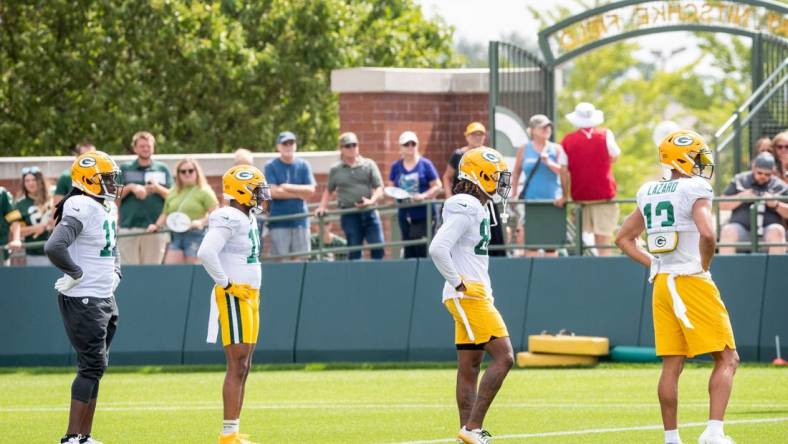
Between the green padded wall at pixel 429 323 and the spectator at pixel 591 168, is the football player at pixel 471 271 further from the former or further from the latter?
the spectator at pixel 591 168

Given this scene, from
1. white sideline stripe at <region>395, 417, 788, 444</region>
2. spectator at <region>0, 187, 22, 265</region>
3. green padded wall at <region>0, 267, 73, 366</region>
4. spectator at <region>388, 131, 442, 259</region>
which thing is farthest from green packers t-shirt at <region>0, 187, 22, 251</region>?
white sideline stripe at <region>395, 417, 788, 444</region>

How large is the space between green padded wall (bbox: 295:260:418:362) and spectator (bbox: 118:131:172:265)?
2.17 metres

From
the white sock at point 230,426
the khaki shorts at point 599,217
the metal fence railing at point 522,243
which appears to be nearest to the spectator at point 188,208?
the metal fence railing at point 522,243

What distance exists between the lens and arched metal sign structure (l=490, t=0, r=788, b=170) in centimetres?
2184

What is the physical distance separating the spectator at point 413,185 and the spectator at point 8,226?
4.38 m

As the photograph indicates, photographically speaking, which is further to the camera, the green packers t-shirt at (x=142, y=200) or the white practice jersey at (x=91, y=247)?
the green packers t-shirt at (x=142, y=200)

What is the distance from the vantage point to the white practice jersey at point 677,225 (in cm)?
1031

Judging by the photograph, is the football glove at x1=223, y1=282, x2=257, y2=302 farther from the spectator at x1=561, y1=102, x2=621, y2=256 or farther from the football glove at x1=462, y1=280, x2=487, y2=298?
the spectator at x1=561, y1=102, x2=621, y2=256

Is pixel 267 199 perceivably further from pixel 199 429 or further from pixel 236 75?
pixel 236 75

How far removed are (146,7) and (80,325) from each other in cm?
1969

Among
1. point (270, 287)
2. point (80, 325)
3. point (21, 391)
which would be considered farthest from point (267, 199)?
point (270, 287)

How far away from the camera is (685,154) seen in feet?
34.2

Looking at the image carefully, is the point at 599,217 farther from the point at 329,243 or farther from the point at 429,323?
the point at 329,243

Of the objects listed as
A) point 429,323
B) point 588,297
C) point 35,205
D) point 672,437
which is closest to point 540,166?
point 588,297
